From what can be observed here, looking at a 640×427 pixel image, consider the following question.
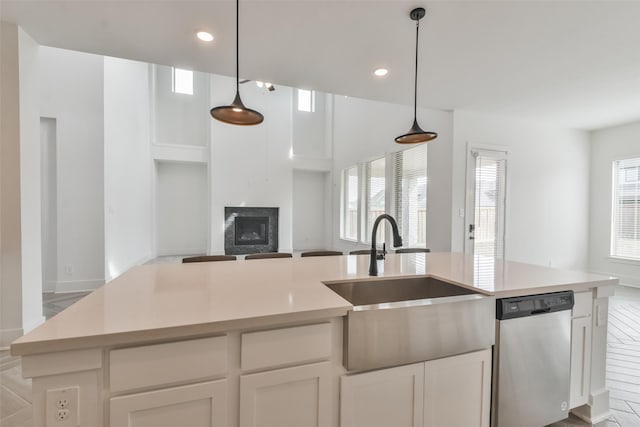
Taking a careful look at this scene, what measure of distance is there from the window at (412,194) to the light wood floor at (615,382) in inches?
94.0

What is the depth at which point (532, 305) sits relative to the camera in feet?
4.65

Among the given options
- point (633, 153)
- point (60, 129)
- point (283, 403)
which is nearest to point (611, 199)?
point (633, 153)

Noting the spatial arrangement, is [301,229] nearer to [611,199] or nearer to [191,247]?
[191,247]

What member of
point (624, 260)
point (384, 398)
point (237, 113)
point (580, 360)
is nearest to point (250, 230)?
point (237, 113)

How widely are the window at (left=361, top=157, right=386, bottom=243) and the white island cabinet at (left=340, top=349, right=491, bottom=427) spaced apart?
4214mm

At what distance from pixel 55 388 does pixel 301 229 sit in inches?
303

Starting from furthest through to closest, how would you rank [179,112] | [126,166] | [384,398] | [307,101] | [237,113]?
[307,101] < [179,112] < [126,166] < [237,113] < [384,398]

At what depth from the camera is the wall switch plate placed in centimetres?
79

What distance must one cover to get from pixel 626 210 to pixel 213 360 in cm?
699

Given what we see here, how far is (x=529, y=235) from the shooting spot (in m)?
4.74

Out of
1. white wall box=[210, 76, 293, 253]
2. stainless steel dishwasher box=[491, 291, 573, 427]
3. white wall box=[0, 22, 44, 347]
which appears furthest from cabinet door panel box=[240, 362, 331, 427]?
white wall box=[210, 76, 293, 253]

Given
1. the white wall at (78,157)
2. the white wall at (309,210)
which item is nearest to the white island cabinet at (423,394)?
the white wall at (78,157)

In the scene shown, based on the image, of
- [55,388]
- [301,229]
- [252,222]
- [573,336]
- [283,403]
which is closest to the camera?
[55,388]

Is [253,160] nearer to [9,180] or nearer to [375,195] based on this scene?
[375,195]
